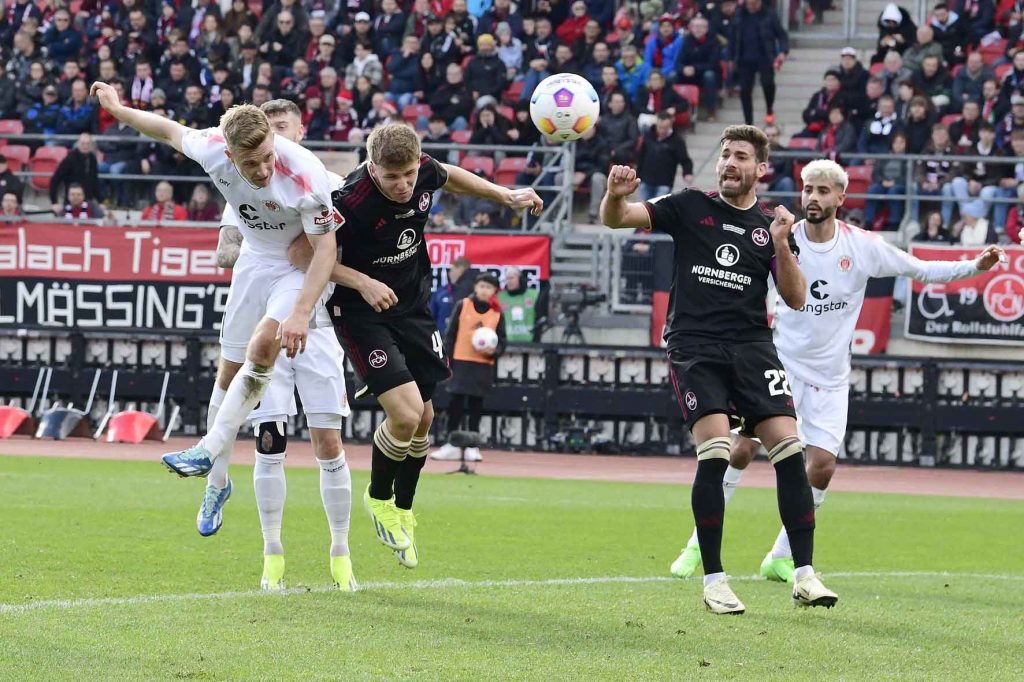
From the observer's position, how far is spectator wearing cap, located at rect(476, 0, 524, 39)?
992 inches

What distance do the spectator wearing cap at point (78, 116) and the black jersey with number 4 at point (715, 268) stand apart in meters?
19.2

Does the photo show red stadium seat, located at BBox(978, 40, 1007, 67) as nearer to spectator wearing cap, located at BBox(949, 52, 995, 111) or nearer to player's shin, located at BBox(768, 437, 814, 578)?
spectator wearing cap, located at BBox(949, 52, 995, 111)

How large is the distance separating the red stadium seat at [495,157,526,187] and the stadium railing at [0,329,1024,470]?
3190 millimetres

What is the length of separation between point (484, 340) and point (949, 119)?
772 centimetres

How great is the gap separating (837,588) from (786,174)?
44.0ft

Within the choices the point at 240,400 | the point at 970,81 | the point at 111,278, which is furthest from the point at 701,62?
the point at 240,400

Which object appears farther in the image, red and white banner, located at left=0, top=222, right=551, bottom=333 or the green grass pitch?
red and white banner, located at left=0, top=222, right=551, bottom=333

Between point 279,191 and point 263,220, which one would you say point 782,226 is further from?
point 263,220

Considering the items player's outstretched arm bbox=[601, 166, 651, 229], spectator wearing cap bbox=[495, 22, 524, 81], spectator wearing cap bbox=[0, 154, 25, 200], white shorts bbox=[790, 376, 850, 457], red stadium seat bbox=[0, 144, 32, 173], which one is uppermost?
spectator wearing cap bbox=[495, 22, 524, 81]

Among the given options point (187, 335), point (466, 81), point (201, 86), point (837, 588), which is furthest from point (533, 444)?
point (837, 588)

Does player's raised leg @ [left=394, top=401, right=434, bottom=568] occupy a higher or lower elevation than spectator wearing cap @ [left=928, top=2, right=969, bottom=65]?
lower

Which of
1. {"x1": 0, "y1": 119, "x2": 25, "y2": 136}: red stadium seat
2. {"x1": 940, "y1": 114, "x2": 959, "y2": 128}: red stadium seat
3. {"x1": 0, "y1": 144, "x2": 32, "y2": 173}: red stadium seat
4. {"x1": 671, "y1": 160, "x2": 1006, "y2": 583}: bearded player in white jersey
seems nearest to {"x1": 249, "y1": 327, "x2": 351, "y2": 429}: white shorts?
{"x1": 671, "y1": 160, "x2": 1006, "y2": 583}: bearded player in white jersey

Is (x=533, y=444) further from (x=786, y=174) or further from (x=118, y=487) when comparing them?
(x=118, y=487)

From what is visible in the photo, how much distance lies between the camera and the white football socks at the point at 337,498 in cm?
810
